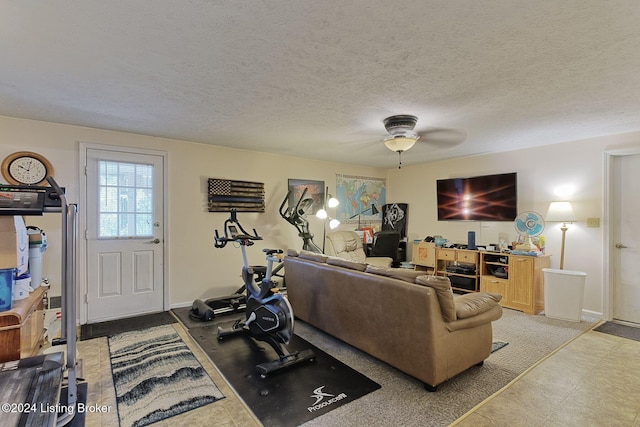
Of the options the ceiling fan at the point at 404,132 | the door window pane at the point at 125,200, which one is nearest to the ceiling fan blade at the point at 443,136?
the ceiling fan at the point at 404,132

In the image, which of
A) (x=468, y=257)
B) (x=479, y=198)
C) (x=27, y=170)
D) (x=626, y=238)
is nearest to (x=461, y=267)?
(x=468, y=257)

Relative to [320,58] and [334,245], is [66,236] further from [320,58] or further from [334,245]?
[334,245]

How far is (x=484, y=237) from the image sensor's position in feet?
16.8

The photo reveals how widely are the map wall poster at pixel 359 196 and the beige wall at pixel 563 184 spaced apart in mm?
1426

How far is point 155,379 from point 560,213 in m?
4.89

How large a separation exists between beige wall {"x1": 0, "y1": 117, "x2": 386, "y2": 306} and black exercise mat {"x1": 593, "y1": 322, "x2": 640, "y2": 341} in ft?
13.4

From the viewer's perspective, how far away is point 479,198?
16.7 feet

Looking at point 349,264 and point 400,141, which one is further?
point 400,141

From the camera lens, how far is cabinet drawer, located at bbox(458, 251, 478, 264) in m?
4.73

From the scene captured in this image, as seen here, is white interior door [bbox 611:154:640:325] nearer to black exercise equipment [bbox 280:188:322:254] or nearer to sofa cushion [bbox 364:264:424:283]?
sofa cushion [bbox 364:264:424:283]

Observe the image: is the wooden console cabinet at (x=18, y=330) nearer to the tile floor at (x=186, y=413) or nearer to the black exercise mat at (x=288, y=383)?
the tile floor at (x=186, y=413)

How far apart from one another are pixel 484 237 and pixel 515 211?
663mm

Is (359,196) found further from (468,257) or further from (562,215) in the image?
(562,215)

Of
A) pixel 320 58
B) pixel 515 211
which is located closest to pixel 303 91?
pixel 320 58
